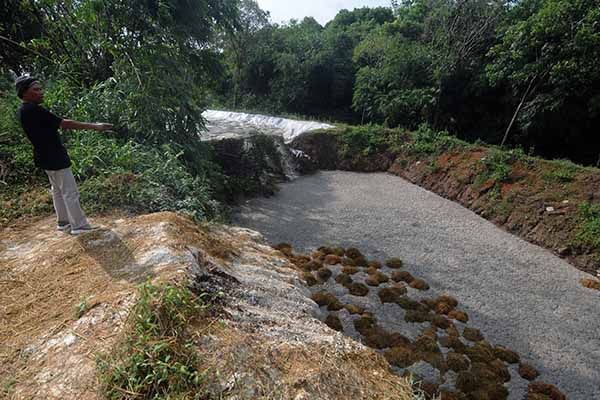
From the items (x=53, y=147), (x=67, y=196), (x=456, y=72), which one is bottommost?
(x=67, y=196)

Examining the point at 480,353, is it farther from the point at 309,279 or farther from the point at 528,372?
the point at 309,279

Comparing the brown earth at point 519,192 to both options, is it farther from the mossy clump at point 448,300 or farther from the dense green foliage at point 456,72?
the mossy clump at point 448,300

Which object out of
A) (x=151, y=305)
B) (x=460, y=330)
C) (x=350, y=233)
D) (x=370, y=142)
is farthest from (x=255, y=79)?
(x=151, y=305)

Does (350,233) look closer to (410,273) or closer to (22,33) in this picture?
(410,273)

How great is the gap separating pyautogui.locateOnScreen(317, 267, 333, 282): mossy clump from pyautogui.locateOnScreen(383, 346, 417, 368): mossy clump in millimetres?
1614

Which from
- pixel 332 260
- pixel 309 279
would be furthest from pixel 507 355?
pixel 332 260

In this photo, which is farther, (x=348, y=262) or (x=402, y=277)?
(x=348, y=262)

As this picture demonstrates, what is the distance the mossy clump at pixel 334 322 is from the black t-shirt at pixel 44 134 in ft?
10.1

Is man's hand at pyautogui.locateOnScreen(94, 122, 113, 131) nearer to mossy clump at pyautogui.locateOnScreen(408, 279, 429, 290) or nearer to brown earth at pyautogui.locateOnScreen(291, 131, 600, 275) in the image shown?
mossy clump at pyautogui.locateOnScreen(408, 279, 429, 290)

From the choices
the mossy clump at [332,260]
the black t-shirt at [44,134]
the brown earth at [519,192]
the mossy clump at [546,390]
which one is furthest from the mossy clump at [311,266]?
the brown earth at [519,192]

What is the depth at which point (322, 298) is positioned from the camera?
4402 mm

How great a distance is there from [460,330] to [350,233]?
2931mm

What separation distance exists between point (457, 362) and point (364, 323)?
41.0 inches

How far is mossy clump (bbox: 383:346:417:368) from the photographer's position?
348 centimetres
